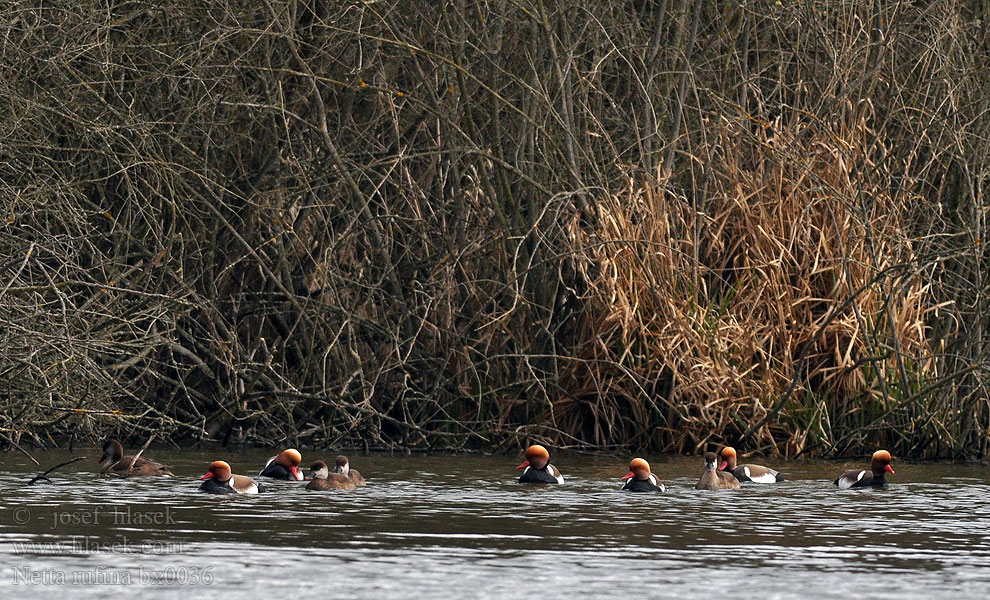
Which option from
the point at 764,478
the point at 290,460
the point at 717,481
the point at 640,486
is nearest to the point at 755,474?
the point at 764,478

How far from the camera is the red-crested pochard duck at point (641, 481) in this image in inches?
534

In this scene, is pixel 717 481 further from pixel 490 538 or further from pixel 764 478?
pixel 490 538

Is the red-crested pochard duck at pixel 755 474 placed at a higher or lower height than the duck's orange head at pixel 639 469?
lower

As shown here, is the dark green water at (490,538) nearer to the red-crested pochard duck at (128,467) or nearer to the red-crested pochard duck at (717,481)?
the red-crested pochard duck at (717,481)

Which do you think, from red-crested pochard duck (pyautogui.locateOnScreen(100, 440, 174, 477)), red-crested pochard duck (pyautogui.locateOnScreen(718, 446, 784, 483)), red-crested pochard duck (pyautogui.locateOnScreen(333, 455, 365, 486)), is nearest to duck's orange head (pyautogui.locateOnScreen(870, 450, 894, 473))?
red-crested pochard duck (pyautogui.locateOnScreen(718, 446, 784, 483))

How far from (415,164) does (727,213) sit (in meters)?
3.61

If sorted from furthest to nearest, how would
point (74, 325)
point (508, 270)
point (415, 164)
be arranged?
point (415, 164) → point (508, 270) → point (74, 325)

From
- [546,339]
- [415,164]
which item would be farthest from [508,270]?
[415,164]

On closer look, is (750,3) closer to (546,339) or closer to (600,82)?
(600,82)

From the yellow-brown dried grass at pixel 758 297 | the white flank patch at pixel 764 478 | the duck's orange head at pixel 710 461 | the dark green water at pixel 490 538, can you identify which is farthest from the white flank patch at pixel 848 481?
the yellow-brown dried grass at pixel 758 297

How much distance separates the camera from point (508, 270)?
1783 centimetres

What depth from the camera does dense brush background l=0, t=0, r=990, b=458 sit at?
1659cm

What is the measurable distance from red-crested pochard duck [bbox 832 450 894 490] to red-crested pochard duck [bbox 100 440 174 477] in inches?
200

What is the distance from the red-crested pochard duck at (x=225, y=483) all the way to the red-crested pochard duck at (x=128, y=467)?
909mm
